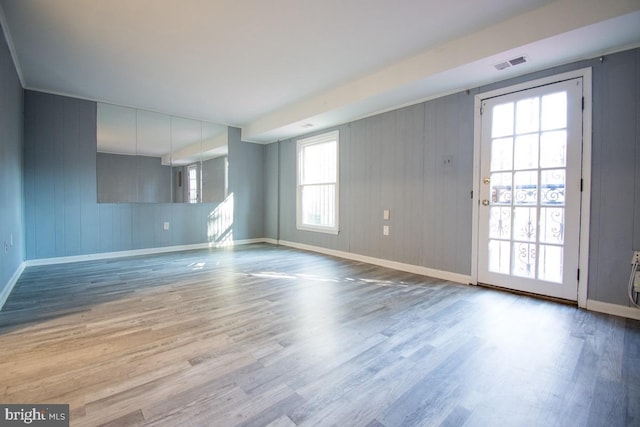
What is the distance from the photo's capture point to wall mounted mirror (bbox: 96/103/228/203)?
15.8 feet

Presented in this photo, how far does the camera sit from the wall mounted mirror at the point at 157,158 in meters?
4.81

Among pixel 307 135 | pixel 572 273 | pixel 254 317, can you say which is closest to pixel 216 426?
→ pixel 254 317

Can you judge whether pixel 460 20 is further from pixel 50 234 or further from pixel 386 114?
pixel 50 234

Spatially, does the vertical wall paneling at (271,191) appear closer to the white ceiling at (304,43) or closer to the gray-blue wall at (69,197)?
the gray-blue wall at (69,197)

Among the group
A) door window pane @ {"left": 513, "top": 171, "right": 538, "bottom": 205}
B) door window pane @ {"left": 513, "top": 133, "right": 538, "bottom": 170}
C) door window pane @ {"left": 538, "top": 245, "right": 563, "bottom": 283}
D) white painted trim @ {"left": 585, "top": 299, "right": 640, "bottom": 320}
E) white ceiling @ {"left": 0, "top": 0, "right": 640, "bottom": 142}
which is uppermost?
white ceiling @ {"left": 0, "top": 0, "right": 640, "bottom": 142}

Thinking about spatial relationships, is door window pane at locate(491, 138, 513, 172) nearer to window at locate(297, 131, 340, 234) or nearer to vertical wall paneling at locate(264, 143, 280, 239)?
window at locate(297, 131, 340, 234)

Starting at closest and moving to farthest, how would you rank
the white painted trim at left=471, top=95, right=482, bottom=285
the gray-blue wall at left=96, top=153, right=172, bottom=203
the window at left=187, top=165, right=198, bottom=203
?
the white painted trim at left=471, top=95, right=482, bottom=285 < the gray-blue wall at left=96, top=153, right=172, bottom=203 < the window at left=187, top=165, right=198, bottom=203

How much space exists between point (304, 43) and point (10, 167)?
3325 mm

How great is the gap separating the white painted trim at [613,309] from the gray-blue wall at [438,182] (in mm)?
47

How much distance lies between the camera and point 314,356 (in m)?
1.88

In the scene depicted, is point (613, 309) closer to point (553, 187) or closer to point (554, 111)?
point (553, 187)

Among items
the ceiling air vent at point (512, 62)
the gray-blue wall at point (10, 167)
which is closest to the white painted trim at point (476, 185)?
the ceiling air vent at point (512, 62)

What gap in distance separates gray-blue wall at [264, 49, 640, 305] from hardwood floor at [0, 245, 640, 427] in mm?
651

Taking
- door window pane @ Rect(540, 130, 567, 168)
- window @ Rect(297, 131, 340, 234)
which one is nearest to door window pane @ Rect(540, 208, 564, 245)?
door window pane @ Rect(540, 130, 567, 168)
